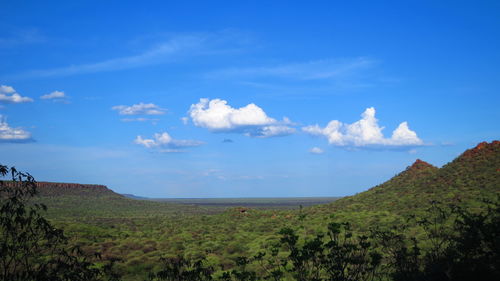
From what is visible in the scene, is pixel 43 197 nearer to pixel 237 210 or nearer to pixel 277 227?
pixel 237 210

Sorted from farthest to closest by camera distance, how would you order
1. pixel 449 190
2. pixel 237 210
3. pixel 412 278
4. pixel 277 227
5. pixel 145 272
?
1. pixel 237 210
2. pixel 449 190
3. pixel 277 227
4. pixel 145 272
5. pixel 412 278

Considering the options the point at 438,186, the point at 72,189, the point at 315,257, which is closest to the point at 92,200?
the point at 72,189

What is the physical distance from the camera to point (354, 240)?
20.9 m

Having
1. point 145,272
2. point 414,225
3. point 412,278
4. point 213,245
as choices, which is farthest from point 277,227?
point 412,278

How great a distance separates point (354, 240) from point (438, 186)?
29392 mm

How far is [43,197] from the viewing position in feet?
344

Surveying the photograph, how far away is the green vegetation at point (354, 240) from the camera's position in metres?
12.8

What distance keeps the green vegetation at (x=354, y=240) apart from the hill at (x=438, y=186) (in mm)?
138

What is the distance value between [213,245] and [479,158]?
37.0 metres

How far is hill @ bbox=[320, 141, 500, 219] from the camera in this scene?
3806cm

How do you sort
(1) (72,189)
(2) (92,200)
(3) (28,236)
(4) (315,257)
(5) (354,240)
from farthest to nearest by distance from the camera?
(1) (72,189)
(2) (92,200)
(5) (354,240)
(4) (315,257)
(3) (28,236)

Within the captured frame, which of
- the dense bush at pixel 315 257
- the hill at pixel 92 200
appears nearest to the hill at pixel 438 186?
the dense bush at pixel 315 257

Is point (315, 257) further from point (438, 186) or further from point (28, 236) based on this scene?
point (438, 186)

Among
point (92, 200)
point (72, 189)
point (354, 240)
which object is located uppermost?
point (354, 240)
